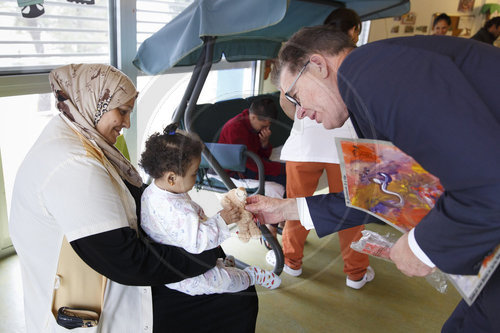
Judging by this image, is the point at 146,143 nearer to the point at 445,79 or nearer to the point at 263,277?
the point at 263,277

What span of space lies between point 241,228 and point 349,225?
375 millimetres

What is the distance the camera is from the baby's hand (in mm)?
1352

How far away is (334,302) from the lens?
2205mm

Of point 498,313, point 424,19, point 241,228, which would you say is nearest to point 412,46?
point 498,313

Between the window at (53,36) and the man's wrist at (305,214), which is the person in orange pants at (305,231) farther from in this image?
the window at (53,36)

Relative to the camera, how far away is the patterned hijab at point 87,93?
4.13 ft

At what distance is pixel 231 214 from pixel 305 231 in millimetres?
1066

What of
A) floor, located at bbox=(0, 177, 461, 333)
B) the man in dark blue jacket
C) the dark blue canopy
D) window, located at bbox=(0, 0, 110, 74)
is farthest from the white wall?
the man in dark blue jacket

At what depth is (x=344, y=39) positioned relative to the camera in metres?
1.05

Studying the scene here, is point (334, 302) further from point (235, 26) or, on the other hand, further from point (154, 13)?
point (154, 13)

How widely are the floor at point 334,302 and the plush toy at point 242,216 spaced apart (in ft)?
2.44

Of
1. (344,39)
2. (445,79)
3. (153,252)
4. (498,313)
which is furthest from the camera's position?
(153,252)

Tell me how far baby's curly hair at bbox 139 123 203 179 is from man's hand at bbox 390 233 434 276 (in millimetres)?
681

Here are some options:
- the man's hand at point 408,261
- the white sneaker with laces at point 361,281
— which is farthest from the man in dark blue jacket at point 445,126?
the white sneaker with laces at point 361,281
